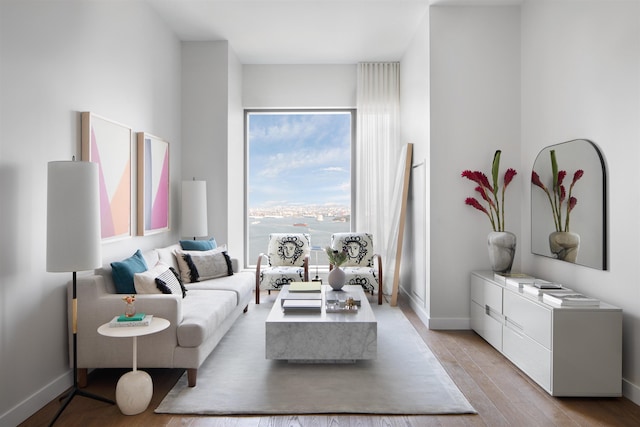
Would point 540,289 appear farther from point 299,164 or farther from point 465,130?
point 299,164

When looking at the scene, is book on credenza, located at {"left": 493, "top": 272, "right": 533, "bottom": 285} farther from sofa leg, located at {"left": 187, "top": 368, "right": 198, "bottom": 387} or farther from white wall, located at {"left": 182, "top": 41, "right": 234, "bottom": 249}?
white wall, located at {"left": 182, "top": 41, "right": 234, "bottom": 249}

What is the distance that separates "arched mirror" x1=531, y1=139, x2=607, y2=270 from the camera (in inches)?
118

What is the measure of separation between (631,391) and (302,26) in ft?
14.3

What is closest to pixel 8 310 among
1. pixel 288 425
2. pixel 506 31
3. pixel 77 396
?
pixel 77 396

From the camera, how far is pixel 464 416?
2482 millimetres

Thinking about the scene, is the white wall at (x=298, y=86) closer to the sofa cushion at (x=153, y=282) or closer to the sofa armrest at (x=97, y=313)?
the sofa cushion at (x=153, y=282)

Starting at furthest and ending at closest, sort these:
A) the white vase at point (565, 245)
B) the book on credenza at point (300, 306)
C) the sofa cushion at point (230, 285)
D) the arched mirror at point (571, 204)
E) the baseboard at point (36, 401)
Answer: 1. the sofa cushion at point (230, 285)
2. the book on credenza at point (300, 306)
3. the white vase at point (565, 245)
4. the arched mirror at point (571, 204)
5. the baseboard at point (36, 401)

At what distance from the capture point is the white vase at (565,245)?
3254 millimetres

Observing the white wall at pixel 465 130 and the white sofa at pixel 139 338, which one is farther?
the white wall at pixel 465 130

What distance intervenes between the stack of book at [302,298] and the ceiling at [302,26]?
2779 mm

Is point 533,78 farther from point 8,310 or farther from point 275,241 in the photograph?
point 8,310

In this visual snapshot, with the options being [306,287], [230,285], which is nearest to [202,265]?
[230,285]

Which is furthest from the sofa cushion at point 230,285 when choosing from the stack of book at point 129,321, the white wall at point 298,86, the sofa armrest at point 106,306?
the white wall at point 298,86

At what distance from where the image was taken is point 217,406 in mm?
2580
